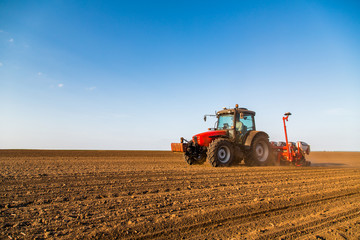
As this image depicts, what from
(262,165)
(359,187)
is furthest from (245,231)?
(262,165)

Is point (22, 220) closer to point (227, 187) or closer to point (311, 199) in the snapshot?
point (227, 187)

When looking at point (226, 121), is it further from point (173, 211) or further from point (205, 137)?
point (173, 211)

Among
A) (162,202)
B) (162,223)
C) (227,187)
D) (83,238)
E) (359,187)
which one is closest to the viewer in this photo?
(83,238)

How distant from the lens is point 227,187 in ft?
16.3

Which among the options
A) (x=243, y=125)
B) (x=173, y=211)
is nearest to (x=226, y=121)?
(x=243, y=125)

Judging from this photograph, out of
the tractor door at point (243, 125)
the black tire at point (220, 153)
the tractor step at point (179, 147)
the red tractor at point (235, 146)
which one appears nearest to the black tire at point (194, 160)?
the red tractor at point (235, 146)

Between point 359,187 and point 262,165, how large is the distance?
467 cm

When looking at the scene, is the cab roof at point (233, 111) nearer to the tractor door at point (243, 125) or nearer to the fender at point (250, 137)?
the tractor door at point (243, 125)

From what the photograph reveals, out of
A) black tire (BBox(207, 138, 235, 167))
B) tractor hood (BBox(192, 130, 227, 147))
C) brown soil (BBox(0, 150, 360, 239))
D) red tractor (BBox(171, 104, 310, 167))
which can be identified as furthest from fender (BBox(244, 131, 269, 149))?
brown soil (BBox(0, 150, 360, 239))

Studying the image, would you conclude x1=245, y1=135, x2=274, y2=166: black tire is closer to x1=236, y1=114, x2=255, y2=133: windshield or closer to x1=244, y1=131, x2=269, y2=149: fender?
x1=244, y1=131, x2=269, y2=149: fender

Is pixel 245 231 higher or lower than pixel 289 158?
lower

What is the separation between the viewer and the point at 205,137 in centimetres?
928

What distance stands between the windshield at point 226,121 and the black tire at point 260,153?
1.19m

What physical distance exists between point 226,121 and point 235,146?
1187 millimetres
